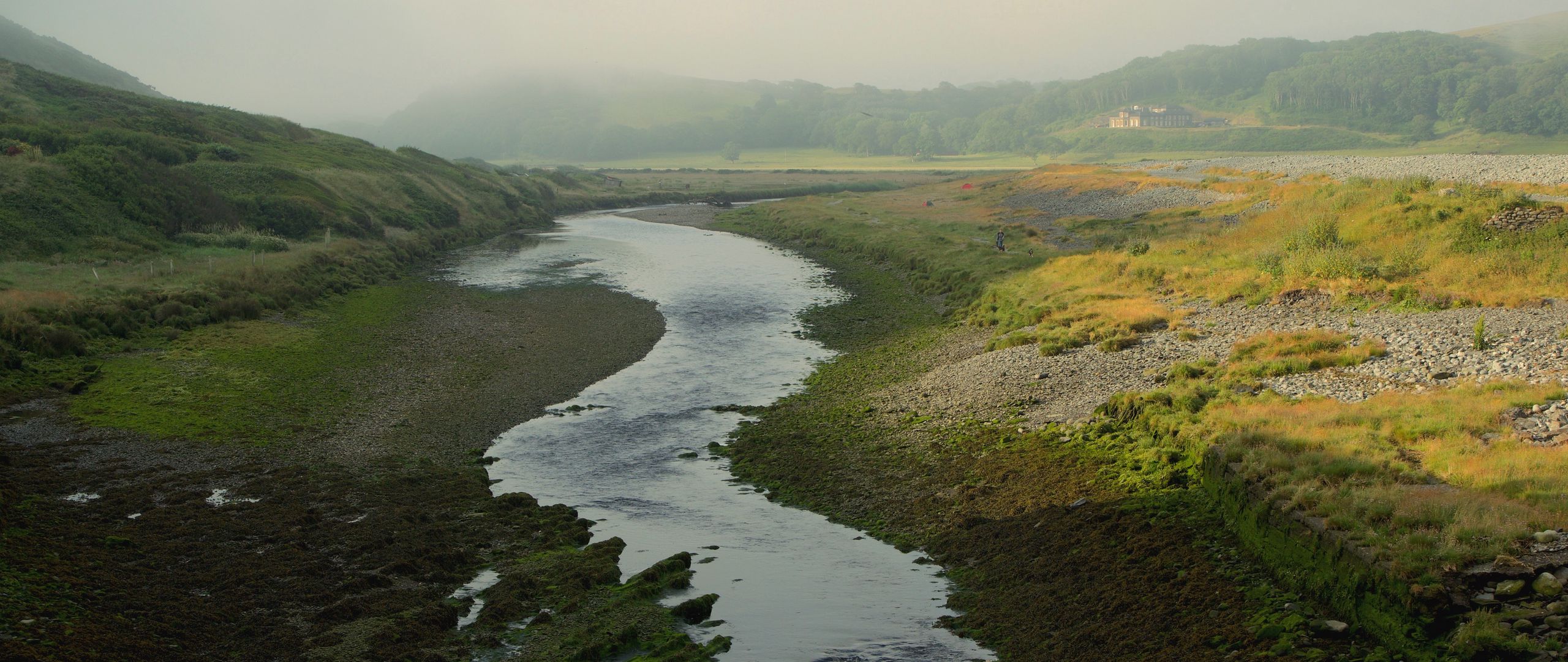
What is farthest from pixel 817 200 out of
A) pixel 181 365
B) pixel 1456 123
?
pixel 1456 123

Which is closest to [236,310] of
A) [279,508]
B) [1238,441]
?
[279,508]

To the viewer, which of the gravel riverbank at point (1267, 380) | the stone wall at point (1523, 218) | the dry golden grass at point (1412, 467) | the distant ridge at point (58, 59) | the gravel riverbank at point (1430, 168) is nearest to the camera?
the dry golden grass at point (1412, 467)

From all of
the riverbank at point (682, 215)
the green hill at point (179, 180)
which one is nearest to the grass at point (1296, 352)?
the green hill at point (179, 180)

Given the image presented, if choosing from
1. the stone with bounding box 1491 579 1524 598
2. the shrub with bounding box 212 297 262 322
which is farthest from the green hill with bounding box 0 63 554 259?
the stone with bounding box 1491 579 1524 598

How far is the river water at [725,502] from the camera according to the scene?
17.0 meters

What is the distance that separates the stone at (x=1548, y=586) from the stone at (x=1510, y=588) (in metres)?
0.16

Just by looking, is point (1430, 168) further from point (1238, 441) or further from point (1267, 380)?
point (1238, 441)

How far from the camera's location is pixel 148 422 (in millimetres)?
27391

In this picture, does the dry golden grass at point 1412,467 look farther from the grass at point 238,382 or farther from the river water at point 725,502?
the grass at point 238,382

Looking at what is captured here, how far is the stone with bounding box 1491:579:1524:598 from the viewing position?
12430mm

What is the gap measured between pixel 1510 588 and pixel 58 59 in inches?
8726

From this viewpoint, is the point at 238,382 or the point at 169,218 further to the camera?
the point at 169,218

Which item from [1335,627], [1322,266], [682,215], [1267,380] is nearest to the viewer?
[1335,627]

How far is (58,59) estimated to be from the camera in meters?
174
